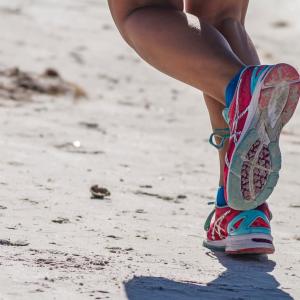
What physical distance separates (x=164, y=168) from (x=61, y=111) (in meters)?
1.16

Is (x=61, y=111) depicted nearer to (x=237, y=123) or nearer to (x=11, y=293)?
(x=237, y=123)

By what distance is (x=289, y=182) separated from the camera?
4191mm

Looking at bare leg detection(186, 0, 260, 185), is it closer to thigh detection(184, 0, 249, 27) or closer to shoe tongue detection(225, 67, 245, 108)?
thigh detection(184, 0, 249, 27)

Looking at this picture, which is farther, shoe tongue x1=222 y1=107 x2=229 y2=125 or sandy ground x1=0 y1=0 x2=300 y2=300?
shoe tongue x1=222 y1=107 x2=229 y2=125

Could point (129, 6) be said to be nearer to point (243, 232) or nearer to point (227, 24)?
point (227, 24)

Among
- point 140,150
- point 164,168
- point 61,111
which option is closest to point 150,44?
point 164,168

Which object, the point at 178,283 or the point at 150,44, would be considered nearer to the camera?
the point at 178,283

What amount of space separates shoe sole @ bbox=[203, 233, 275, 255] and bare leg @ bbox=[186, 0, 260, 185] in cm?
19

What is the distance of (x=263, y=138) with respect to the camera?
8.77 ft

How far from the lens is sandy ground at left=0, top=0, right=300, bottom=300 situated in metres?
2.51

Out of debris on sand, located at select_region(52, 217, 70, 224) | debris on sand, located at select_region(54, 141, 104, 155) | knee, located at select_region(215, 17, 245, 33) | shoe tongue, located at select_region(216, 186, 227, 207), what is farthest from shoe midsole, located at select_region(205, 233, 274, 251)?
debris on sand, located at select_region(54, 141, 104, 155)

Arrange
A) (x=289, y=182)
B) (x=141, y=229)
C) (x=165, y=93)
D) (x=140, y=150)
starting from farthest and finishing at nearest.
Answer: (x=165, y=93) → (x=140, y=150) → (x=289, y=182) → (x=141, y=229)

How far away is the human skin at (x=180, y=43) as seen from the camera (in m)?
2.69

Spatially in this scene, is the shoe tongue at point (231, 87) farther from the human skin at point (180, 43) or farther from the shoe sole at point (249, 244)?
the shoe sole at point (249, 244)
